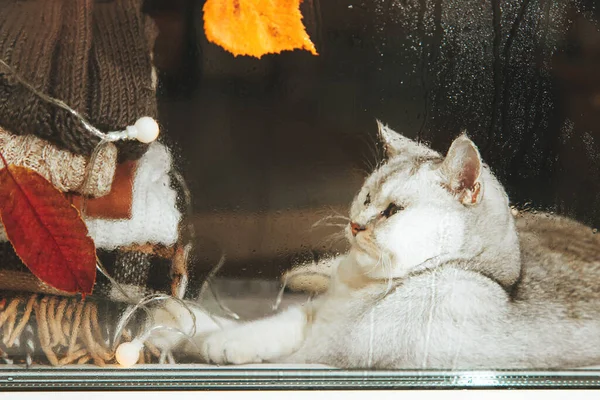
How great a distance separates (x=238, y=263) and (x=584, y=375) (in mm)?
593

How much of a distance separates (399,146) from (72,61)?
0.53 m

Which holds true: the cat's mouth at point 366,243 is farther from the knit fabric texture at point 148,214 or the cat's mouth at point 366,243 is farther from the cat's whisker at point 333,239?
the knit fabric texture at point 148,214

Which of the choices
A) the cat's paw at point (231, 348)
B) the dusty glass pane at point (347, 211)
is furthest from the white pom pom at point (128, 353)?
the cat's paw at point (231, 348)

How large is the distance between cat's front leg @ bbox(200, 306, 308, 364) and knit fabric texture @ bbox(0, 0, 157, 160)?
0.38 m

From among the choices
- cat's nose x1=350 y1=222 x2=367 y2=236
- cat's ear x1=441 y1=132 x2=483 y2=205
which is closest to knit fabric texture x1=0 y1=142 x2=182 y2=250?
cat's nose x1=350 y1=222 x2=367 y2=236

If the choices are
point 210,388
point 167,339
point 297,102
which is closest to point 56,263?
point 167,339

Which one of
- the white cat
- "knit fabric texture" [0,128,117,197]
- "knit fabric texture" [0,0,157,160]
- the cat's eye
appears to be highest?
"knit fabric texture" [0,0,157,160]

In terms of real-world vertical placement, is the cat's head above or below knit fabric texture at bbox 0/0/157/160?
below

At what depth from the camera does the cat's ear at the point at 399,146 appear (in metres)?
0.91

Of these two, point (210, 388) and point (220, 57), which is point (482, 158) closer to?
point (220, 57)

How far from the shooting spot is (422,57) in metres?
0.91

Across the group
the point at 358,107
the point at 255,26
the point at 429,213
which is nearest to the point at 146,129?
the point at 255,26

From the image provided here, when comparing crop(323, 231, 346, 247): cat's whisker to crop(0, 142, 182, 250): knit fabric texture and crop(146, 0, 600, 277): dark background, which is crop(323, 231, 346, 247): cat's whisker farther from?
crop(0, 142, 182, 250): knit fabric texture

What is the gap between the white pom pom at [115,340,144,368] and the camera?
2.95ft
